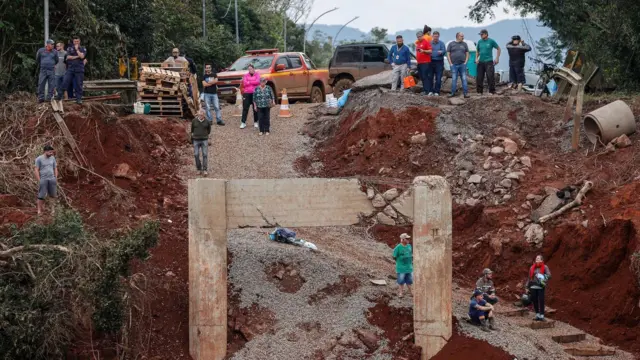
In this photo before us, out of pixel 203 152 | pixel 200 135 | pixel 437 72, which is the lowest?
pixel 203 152

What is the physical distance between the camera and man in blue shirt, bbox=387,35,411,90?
26562 mm

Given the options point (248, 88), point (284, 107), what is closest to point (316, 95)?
point (284, 107)

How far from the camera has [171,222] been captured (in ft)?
63.7

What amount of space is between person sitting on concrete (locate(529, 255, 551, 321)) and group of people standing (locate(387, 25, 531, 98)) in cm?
896

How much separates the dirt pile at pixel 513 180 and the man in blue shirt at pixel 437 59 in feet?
2.92

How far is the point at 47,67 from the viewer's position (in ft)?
73.2

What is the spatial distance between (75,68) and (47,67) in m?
0.81

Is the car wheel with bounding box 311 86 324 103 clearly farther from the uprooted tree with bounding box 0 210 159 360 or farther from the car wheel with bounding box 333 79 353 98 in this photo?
the uprooted tree with bounding box 0 210 159 360

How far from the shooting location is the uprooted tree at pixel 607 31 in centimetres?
2545

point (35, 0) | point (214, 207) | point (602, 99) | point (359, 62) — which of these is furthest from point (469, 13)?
point (214, 207)

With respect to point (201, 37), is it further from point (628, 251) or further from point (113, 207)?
point (628, 251)

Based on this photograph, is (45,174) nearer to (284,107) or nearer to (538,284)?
(538,284)

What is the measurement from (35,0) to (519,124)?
40.8 feet

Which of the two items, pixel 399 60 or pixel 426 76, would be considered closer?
pixel 426 76
